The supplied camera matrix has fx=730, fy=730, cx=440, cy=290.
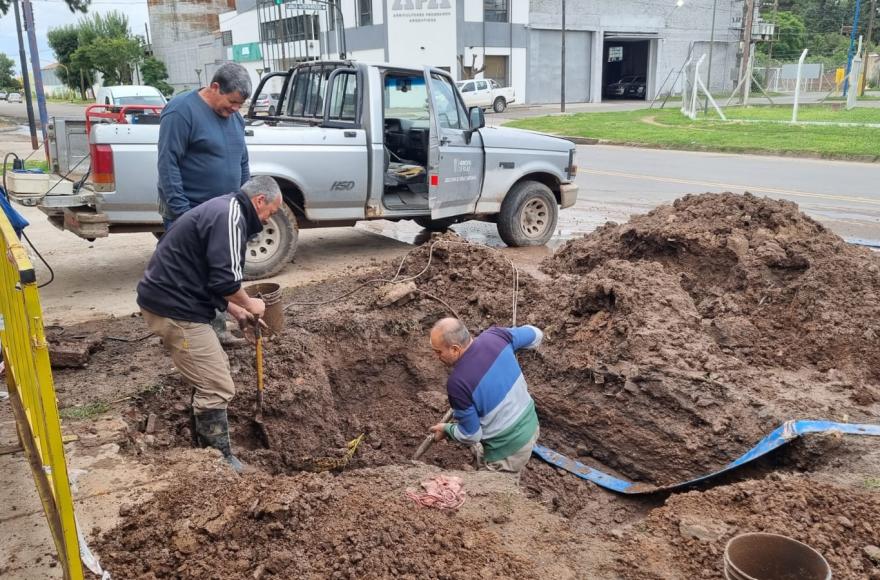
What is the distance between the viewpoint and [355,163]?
810cm

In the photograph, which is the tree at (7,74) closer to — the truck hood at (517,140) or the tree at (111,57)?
the tree at (111,57)

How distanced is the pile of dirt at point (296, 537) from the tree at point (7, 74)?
87.2 meters

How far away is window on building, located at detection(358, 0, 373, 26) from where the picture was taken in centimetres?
4319

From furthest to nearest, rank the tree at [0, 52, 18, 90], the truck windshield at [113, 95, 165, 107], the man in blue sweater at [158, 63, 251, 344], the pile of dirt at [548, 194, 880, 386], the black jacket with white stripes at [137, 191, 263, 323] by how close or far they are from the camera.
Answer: the tree at [0, 52, 18, 90] < the truck windshield at [113, 95, 165, 107] < the pile of dirt at [548, 194, 880, 386] < the man in blue sweater at [158, 63, 251, 344] < the black jacket with white stripes at [137, 191, 263, 323]

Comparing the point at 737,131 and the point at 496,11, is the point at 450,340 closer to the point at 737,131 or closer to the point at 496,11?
the point at 737,131

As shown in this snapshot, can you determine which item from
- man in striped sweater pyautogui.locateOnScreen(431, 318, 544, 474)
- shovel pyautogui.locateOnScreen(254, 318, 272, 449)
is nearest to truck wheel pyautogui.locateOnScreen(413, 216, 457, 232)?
shovel pyautogui.locateOnScreen(254, 318, 272, 449)

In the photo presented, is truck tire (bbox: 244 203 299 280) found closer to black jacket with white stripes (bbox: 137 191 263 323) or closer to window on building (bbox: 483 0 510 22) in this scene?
black jacket with white stripes (bbox: 137 191 263 323)

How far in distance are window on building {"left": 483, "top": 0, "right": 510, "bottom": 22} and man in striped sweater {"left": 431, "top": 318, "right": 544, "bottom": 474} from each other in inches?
1645

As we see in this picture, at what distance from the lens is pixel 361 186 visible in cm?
824

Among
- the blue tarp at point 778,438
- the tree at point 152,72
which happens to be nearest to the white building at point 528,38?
the tree at point 152,72

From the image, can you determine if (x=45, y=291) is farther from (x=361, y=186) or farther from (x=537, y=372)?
(x=537, y=372)

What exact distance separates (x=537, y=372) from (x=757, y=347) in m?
1.76

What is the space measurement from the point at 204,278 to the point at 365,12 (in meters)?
43.1

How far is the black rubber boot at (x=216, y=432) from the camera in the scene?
4457 mm
